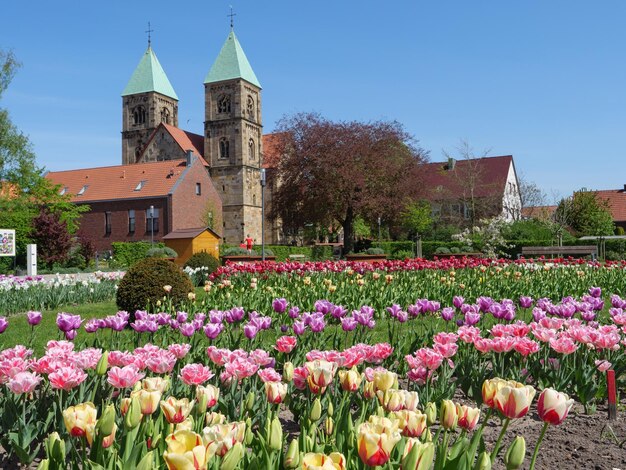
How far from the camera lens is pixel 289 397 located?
3.78m

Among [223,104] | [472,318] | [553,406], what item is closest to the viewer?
[553,406]

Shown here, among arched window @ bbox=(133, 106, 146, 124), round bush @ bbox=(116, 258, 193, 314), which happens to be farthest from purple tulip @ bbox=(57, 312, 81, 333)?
arched window @ bbox=(133, 106, 146, 124)

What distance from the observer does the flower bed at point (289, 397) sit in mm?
1980

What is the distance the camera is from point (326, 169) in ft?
130

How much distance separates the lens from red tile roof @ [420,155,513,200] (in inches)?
1790

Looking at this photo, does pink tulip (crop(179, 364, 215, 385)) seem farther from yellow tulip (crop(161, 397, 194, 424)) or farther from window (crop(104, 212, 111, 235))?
window (crop(104, 212, 111, 235))

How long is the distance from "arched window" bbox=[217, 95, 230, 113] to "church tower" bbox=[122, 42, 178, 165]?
8035 mm

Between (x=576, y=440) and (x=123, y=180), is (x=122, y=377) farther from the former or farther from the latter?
(x=123, y=180)

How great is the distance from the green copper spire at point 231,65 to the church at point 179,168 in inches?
4.1

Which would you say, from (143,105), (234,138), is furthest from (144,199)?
(143,105)

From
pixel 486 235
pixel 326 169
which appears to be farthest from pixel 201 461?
pixel 326 169

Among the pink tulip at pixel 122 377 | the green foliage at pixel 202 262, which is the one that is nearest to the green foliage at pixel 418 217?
the green foliage at pixel 202 262

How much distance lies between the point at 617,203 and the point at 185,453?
210ft

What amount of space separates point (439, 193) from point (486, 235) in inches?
860
